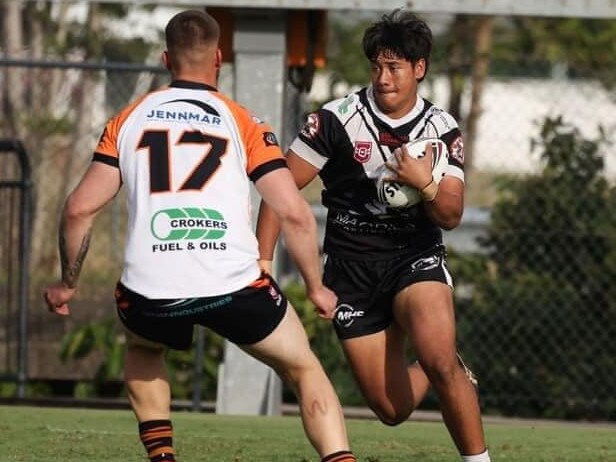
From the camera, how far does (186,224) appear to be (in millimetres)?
5555

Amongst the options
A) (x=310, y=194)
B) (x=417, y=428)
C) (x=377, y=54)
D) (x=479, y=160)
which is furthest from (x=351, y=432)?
(x=310, y=194)

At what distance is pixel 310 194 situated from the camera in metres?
17.7

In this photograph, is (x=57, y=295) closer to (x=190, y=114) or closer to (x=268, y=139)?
(x=190, y=114)

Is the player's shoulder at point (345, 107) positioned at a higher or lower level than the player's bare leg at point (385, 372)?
higher

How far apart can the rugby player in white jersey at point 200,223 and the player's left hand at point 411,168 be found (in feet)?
2.81

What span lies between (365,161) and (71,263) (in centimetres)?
160

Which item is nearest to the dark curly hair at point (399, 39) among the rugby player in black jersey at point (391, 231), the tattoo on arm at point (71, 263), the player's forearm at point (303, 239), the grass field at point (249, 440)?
the rugby player in black jersey at point (391, 231)

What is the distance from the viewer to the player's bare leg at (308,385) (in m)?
5.73

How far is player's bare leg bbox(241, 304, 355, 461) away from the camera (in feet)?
18.8

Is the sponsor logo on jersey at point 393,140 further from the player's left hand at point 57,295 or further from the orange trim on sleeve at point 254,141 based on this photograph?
the player's left hand at point 57,295

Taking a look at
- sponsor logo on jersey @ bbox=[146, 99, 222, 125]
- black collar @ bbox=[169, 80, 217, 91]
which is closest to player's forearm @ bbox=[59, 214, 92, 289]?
sponsor logo on jersey @ bbox=[146, 99, 222, 125]

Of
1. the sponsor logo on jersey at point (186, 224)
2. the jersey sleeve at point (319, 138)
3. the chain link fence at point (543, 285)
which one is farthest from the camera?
the chain link fence at point (543, 285)

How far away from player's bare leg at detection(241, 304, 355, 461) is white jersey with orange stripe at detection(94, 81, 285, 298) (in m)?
A: 0.25

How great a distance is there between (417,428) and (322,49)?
11.1ft
